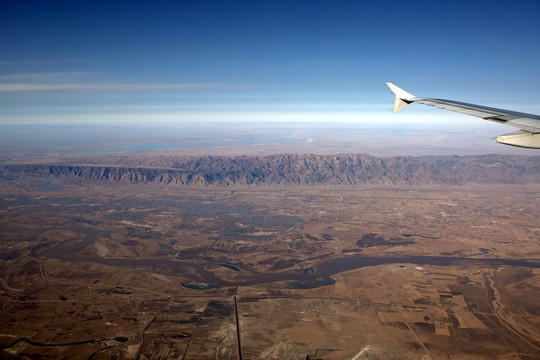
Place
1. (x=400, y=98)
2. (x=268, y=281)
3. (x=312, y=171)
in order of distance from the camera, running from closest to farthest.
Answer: (x=400, y=98), (x=268, y=281), (x=312, y=171)

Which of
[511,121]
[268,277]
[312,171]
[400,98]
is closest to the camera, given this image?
[511,121]

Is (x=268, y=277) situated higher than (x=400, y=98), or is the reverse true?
(x=400, y=98)

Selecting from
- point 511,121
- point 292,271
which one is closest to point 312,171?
point 292,271

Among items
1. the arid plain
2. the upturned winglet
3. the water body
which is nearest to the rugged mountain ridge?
the arid plain

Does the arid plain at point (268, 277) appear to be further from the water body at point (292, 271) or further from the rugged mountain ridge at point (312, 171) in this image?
the rugged mountain ridge at point (312, 171)

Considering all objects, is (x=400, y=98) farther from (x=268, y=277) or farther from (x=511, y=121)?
(x=268, y=277)

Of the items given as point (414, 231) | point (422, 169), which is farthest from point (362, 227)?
point (422, 169)
